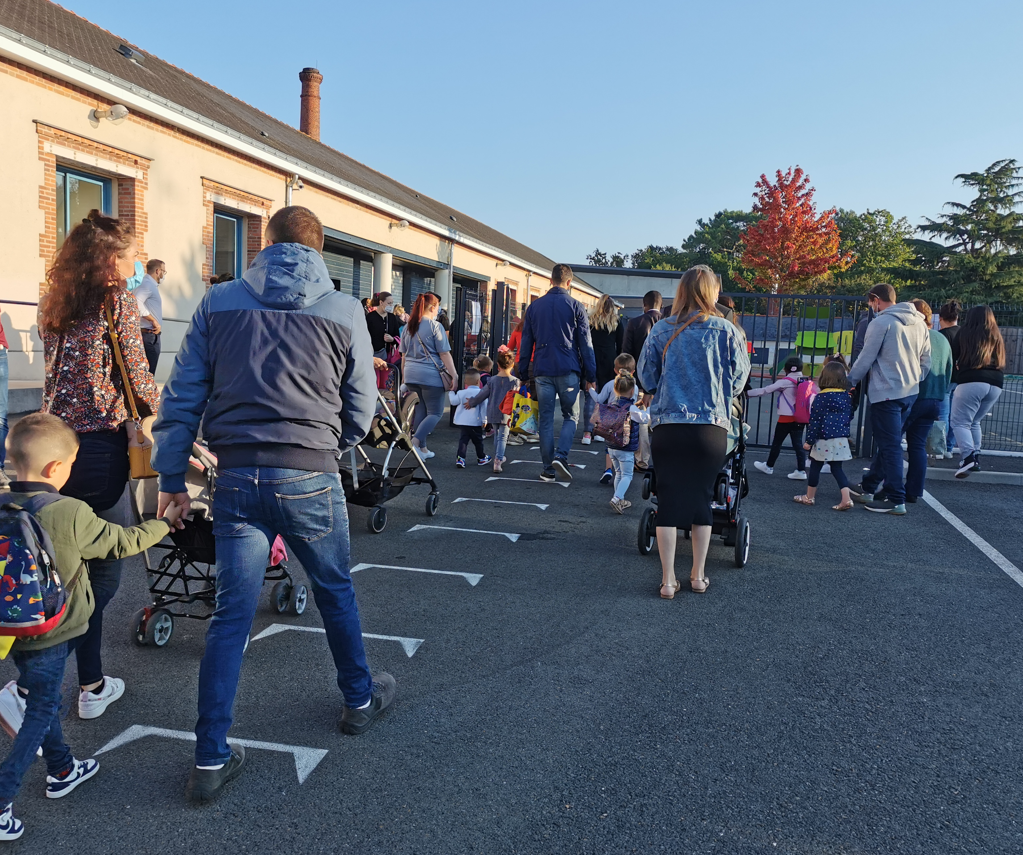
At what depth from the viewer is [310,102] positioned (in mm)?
30281

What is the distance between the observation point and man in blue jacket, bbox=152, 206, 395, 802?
2824 millimetres

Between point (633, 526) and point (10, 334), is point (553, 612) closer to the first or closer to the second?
point (633, 526)

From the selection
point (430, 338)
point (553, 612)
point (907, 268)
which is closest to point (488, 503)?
point (430, 338)

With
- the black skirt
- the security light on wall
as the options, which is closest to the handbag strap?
the black skirt

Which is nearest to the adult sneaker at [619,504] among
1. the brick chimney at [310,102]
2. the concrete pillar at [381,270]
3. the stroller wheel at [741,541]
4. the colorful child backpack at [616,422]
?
the colorful child backpack at [616,422]

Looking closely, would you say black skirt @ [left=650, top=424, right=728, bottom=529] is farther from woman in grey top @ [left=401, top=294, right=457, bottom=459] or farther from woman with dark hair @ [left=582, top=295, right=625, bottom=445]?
woman with dark hair @ [left=582, top=295, right=625, bottom=445]

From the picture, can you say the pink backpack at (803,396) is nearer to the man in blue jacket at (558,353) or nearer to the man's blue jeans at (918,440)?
the man's blue jeans at (918,440)

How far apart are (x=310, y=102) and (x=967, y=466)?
27304 millimetres

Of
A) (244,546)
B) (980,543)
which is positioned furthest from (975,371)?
(244,546)

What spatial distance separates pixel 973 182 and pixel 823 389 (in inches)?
1651

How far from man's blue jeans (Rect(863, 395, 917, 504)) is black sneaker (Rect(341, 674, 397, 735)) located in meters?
6.00

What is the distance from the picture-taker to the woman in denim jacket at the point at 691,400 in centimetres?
496

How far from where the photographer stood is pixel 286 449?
2.87 m

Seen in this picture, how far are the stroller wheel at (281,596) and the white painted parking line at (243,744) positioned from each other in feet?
4.23
